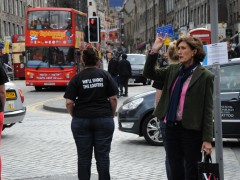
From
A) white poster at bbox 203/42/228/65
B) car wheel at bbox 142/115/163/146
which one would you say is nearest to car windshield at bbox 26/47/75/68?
car wheel at bbox 142/115/163/146

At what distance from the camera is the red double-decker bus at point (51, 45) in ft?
92.1

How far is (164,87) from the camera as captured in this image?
5309mm

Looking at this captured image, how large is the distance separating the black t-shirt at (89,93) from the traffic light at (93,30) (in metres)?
15.3

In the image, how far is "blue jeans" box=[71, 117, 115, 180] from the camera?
6.12 metres

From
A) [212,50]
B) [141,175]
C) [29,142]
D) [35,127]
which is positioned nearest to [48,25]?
[35,127]

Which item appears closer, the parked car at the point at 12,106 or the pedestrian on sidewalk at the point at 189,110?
the pedestrian on sidewalk at the point at 189,110

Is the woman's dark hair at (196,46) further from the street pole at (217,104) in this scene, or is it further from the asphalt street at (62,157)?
the asphalt street at (62,157)

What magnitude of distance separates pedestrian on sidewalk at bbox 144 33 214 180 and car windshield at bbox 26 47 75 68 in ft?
77.2

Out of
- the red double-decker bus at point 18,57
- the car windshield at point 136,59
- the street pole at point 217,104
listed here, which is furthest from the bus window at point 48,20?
the street pole at point 217,104

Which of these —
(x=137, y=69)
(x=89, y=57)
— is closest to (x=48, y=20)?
(x=137, y=69)

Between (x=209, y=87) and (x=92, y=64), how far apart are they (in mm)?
1618

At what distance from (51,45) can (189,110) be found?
23944 millimetres

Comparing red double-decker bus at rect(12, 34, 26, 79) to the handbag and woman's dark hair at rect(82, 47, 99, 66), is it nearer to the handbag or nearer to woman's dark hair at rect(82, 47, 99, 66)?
woman's dark hair at rect(82, 47, 99, 66)

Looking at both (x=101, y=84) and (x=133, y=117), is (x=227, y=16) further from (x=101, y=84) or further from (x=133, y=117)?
(x=101, y=84)
